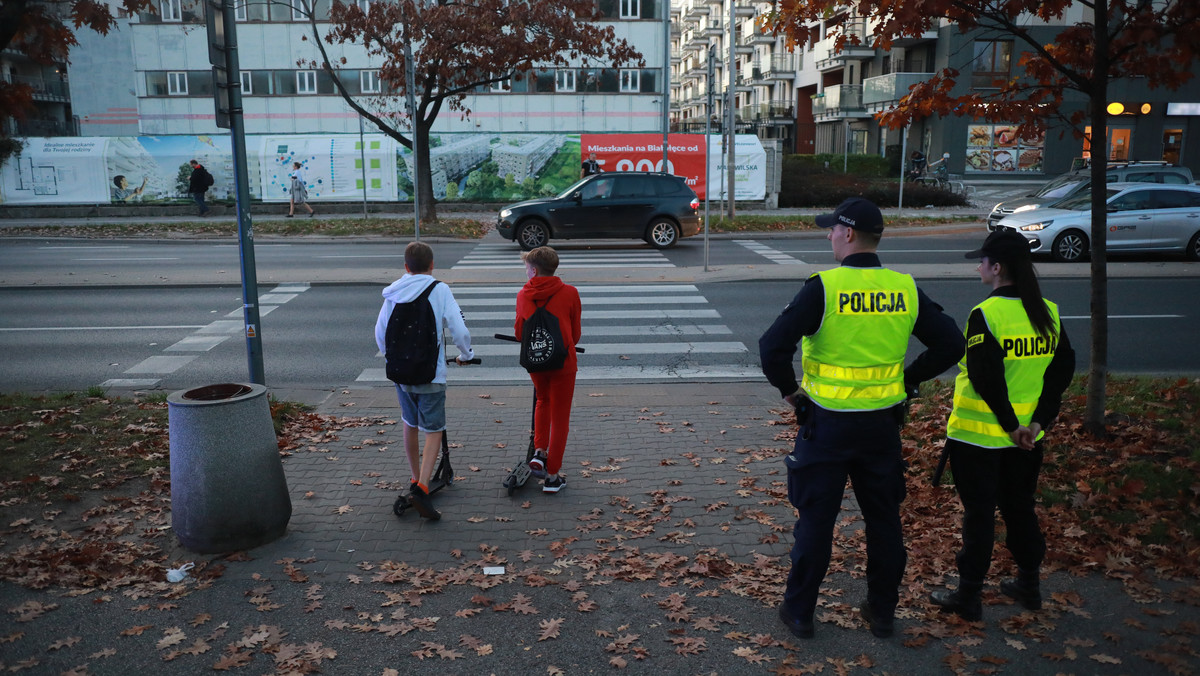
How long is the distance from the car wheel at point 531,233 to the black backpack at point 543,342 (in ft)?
50.6

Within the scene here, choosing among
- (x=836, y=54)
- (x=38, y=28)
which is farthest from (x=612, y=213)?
(x=836, y=54)

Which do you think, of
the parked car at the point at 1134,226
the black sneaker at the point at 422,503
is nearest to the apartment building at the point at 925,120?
the parked car at the point at 1134,226

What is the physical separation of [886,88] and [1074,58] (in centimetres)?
4228

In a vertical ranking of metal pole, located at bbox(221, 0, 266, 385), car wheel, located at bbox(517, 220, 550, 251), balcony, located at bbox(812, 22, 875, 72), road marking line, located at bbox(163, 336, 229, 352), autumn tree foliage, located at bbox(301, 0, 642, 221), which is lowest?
road marking line, located at bbox(163, 336, 229, 352)

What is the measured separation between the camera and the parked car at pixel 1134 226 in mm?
18188

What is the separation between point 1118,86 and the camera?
4284 centimetres

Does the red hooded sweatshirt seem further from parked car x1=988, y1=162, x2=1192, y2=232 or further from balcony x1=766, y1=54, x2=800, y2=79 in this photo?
balcony x1=766, y1=54, x2=800, y2=79

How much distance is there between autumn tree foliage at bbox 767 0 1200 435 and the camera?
6.59 meters

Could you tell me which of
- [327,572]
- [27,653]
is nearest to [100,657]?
[27,653]

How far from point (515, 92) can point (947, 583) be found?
139 feet

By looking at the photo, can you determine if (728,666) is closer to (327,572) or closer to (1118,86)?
(327,572)

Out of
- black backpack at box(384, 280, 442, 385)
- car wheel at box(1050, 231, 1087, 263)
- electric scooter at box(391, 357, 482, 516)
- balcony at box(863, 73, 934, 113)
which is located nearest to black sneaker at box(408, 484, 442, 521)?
electric scooter at box(391, 357, 482, 516)

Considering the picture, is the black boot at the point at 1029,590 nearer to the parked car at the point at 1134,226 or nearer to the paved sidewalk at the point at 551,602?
the paved sidewalk at the point at 551,602

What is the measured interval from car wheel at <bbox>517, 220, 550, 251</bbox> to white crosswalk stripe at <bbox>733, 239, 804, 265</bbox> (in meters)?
4.94
